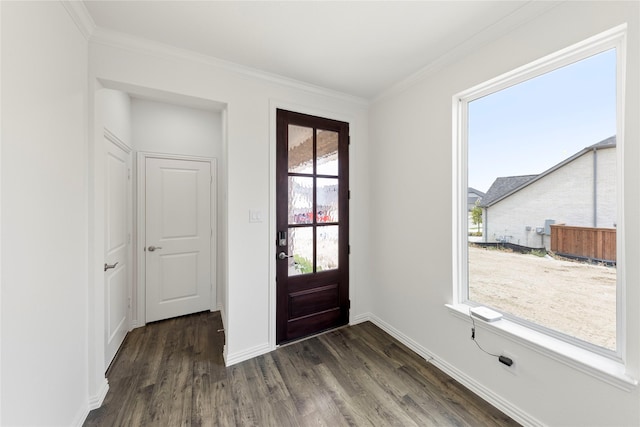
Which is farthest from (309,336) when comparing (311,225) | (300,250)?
(311,225)

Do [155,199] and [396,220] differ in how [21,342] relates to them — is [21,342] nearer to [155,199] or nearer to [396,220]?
[155,199]

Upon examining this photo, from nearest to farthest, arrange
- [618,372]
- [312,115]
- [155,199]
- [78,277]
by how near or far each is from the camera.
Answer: [618,372] < [78,277] < [312,115] < [155,199]

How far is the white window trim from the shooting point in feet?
4.20

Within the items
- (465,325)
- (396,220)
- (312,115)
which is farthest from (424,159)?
(465,325)

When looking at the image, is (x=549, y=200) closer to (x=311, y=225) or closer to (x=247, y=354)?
(x=311, y=225)

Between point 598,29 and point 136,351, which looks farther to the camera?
point 136,351

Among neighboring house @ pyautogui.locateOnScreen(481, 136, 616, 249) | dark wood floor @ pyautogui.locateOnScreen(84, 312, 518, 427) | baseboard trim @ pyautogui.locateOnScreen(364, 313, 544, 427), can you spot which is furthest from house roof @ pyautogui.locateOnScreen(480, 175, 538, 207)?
dark wood floor @ pyautogui.locateOnScreen(84, 312, 518, 427)

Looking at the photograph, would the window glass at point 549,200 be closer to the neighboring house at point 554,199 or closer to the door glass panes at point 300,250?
the neighboring house at point 554,199

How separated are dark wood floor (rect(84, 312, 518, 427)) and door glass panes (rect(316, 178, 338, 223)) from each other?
1253mm

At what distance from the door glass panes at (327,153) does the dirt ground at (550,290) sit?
60.3 inches

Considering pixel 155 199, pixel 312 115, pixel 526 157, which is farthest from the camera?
pixel 155 199

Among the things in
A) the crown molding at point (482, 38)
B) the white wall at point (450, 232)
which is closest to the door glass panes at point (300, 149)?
the white wall at point (450, 232)

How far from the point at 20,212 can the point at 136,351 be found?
183 centimetres

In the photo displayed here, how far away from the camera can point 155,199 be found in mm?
2842
